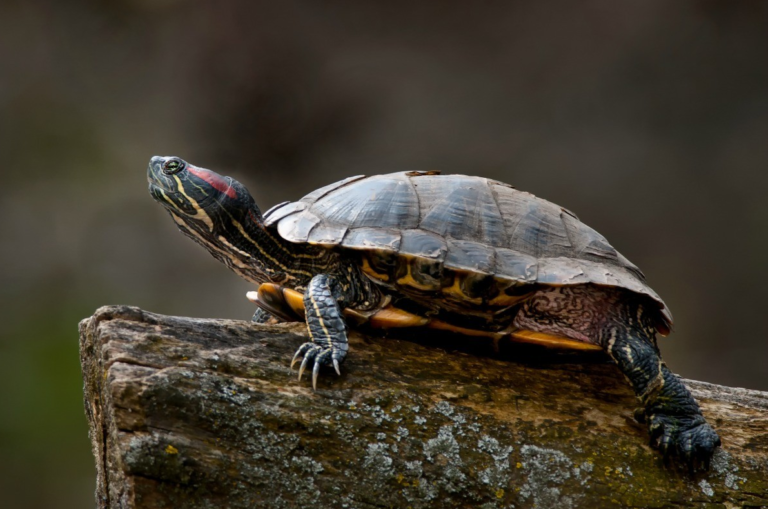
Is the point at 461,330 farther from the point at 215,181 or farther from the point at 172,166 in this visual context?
the point at 172,166

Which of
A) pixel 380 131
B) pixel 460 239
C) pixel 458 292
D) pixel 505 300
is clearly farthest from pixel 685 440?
pixel 380 131

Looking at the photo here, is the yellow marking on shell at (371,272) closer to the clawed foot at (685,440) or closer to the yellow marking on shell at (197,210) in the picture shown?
the yellow marking on shell at (197,210)

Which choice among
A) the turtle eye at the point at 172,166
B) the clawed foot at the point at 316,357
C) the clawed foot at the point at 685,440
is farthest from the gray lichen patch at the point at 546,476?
the turtle eye at the point at 172,166

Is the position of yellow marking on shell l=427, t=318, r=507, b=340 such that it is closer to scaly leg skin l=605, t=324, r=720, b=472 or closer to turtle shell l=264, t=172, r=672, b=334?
turtle shell l=264, t=172, r=672, b=334

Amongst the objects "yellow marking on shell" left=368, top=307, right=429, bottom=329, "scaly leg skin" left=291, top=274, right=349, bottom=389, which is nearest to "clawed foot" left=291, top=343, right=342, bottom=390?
"scaly leg skin" left=291, top=274, right=349, bottom=389

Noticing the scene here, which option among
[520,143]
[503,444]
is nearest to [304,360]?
[503,444]
